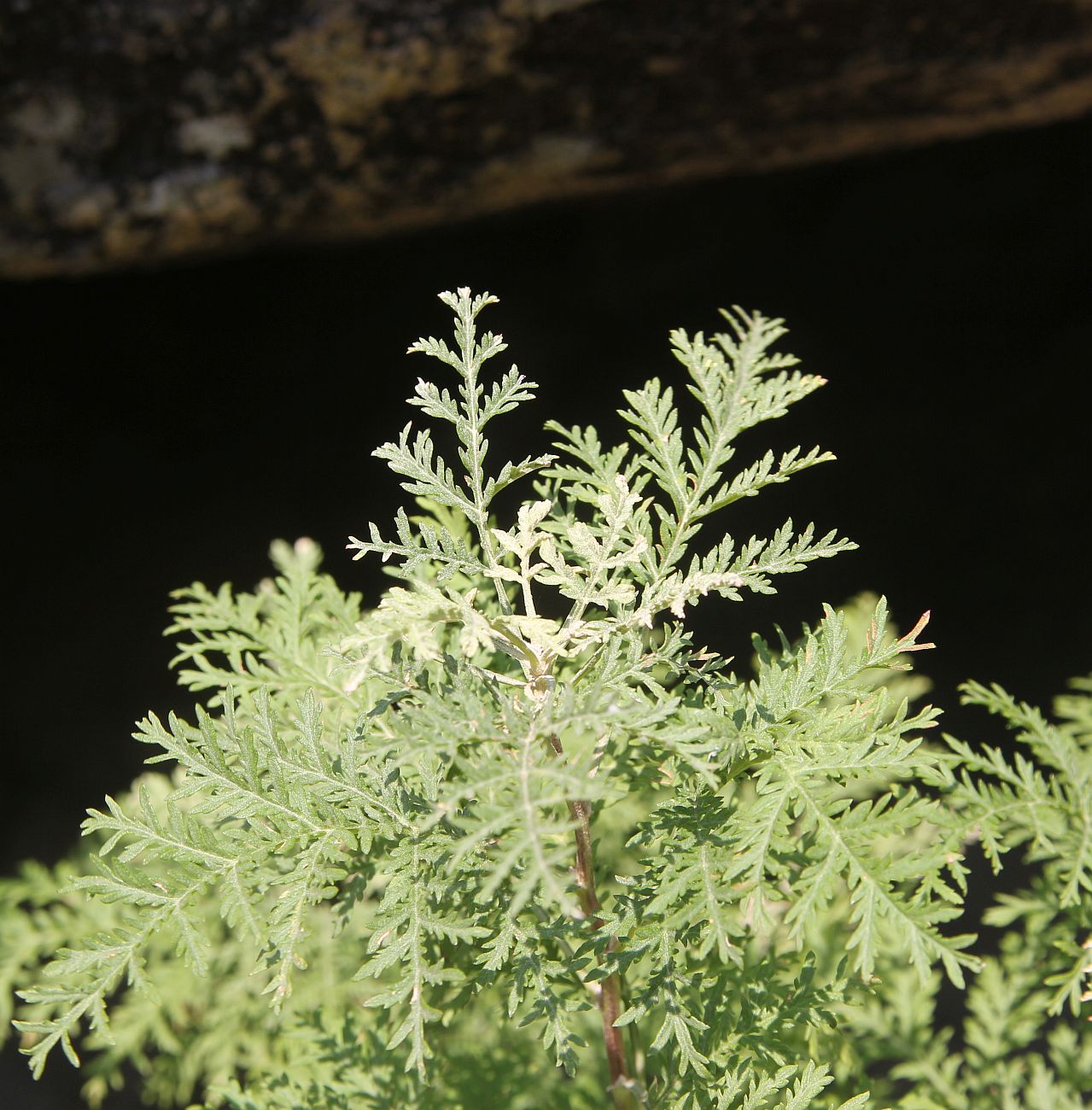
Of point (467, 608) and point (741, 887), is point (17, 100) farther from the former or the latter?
point (741, 887)

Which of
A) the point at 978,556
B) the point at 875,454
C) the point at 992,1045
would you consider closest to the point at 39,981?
the point at 992,1045

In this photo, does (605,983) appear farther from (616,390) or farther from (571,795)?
(616,390)

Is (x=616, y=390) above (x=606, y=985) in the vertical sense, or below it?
above

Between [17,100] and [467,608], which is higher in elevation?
[17,100]

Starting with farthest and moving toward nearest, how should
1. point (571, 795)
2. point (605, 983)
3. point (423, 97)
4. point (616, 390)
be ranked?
1. point (616, 390)
2. point (423, 97)
3. point (605, 983)
4. point (571, 795)

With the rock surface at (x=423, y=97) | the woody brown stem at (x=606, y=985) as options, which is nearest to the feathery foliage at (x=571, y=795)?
the woody brown stem at (x=606, y=985)

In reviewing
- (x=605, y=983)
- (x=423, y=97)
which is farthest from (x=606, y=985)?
(x=423, y=97)
